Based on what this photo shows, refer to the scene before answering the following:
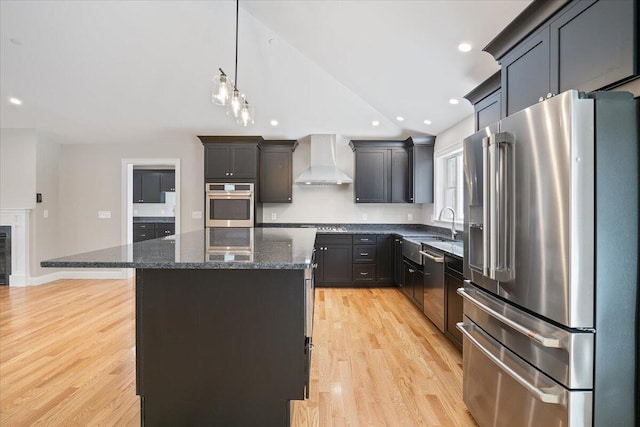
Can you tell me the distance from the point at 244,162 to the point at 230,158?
0.23m

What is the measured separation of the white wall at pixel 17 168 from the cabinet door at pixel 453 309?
19.9 ft

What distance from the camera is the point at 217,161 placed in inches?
205

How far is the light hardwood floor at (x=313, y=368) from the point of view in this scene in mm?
1999

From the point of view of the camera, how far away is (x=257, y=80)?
4418 millimetres

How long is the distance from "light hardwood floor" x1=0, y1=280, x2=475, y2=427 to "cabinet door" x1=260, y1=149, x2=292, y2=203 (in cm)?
200

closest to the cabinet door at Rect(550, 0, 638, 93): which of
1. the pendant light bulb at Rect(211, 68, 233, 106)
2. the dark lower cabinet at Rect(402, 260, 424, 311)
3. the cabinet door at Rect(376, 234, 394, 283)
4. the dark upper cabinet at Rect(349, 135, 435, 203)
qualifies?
the pendant light bulb at Rect(211, 68, 233, 106)

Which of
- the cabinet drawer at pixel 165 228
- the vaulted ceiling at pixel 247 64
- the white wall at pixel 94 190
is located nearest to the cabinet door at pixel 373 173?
the vaulted ceiling at pixel 247 64

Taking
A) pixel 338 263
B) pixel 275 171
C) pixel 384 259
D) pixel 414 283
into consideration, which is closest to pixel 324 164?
pixel 275 171

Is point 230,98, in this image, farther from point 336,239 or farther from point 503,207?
point 336,239

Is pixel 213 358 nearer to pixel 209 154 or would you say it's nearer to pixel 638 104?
pixel 638 104

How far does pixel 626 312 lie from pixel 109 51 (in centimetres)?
493

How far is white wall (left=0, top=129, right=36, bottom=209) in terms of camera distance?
516cm

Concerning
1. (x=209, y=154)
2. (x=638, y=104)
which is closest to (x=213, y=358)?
(x=638, y=104)

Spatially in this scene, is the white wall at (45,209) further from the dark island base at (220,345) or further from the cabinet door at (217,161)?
the dark island base at (220,345)
